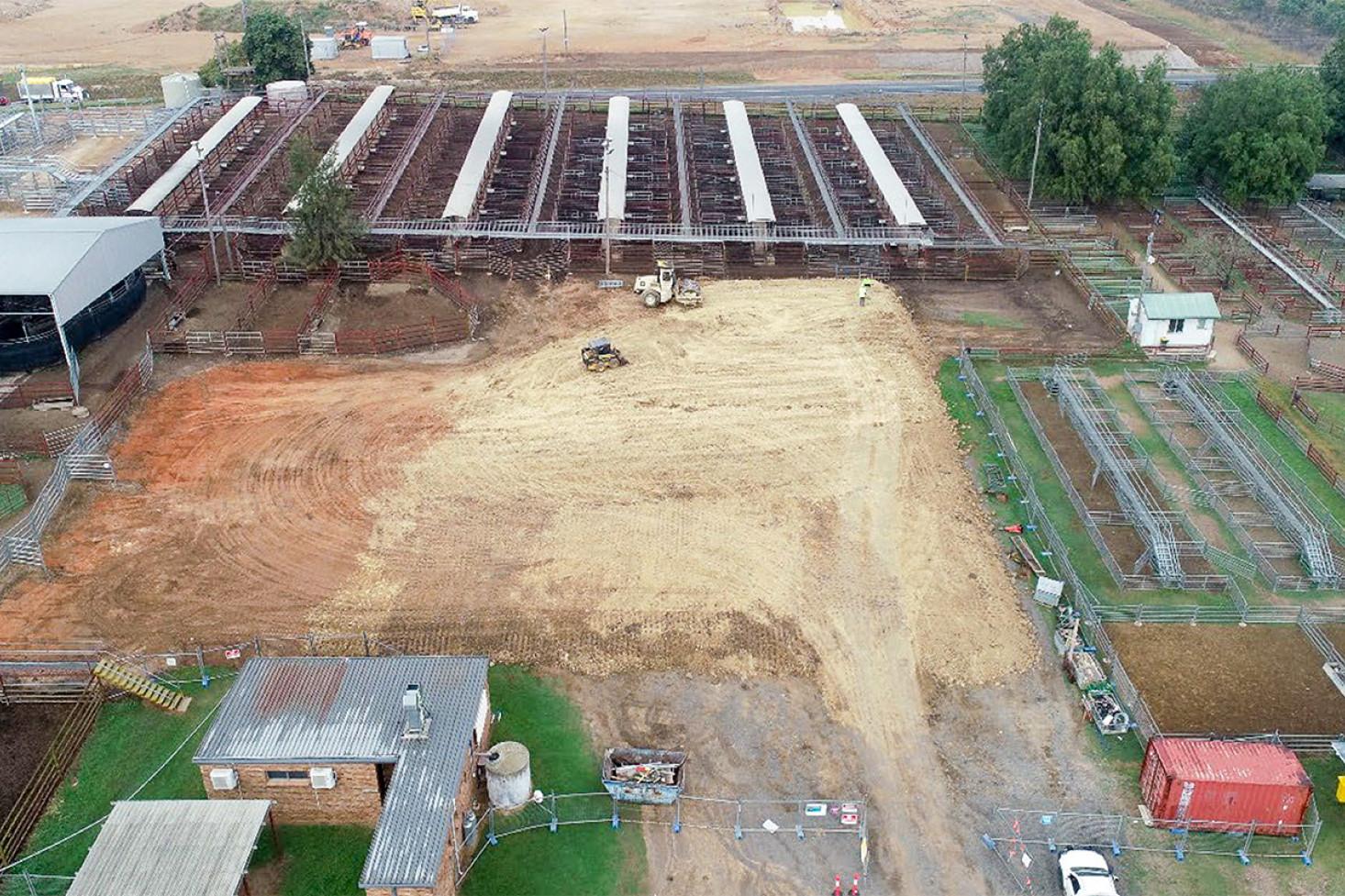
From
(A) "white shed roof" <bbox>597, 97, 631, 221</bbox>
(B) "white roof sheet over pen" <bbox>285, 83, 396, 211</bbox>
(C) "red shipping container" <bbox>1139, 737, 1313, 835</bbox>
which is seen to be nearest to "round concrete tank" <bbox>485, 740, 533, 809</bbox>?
(C) "red shipping container" <bbox>1139, 737, 1313, 835</bbox>

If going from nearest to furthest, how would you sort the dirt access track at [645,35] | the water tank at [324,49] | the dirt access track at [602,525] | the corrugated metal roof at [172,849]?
the corrugated metal roof at [172,849] → the dirt access track at [602,525] → the water tank at [324,49] → the dirt access track at [645,35]

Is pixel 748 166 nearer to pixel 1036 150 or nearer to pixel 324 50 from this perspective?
pixel 1036 150

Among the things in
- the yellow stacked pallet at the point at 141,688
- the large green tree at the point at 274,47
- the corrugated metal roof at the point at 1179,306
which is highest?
the large green tree at the point at 274,47

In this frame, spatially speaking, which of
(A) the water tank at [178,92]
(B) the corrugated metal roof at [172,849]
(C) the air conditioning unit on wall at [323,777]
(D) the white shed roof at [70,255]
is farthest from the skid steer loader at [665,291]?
(A) the water tank at [178,92]

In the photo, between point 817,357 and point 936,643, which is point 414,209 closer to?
point 817,357

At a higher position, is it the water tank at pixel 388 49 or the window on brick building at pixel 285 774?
the water tank at pixel 388 49

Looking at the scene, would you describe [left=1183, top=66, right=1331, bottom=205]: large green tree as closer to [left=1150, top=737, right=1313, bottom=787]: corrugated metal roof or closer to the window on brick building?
[left=1150, top=737, right=1313, bottom=787]: corrugated metal roof

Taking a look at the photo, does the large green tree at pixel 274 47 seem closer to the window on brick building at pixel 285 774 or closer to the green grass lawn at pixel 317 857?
the window on brick building at pixel 285 774
